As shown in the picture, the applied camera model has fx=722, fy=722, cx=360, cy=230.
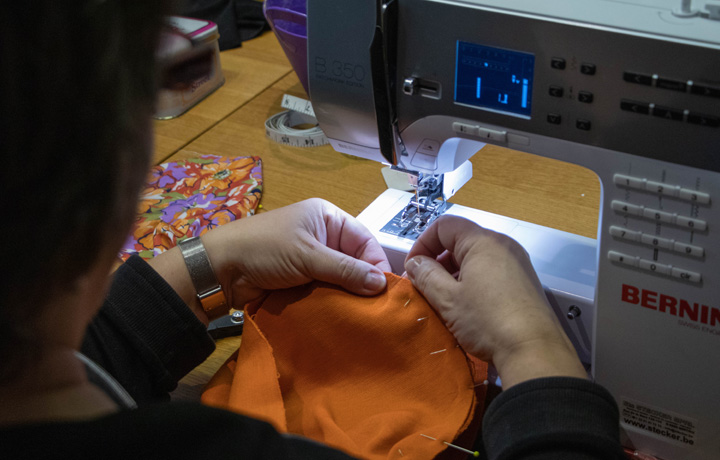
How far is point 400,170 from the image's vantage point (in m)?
1.18

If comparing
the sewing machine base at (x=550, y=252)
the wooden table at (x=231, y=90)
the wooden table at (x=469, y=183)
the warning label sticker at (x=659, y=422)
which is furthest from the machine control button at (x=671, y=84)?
the wooden table at (x=231, y=90)

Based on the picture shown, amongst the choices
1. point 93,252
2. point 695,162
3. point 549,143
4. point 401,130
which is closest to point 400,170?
point 401,130

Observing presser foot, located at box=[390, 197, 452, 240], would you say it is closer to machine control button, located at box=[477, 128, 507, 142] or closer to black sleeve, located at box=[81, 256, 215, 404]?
machine control button, located at box=[477, 128, 507, 142]

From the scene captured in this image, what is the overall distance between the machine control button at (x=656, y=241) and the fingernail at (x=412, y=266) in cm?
32

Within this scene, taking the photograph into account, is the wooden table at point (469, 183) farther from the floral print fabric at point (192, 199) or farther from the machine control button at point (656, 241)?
the machine control button at point (656, 241)

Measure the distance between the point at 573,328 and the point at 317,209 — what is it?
0.44m

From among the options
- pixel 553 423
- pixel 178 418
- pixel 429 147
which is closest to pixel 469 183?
pixel 429 147

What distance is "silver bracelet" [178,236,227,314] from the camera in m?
1.15

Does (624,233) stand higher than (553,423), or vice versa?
(624,233)

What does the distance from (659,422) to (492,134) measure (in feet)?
1.54

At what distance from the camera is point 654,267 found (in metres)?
0.92

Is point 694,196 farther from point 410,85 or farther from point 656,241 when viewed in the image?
point 410,85

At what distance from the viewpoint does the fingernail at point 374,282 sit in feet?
3.47

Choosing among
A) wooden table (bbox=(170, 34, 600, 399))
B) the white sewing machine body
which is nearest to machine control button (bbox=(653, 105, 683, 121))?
the white sewing machine body
